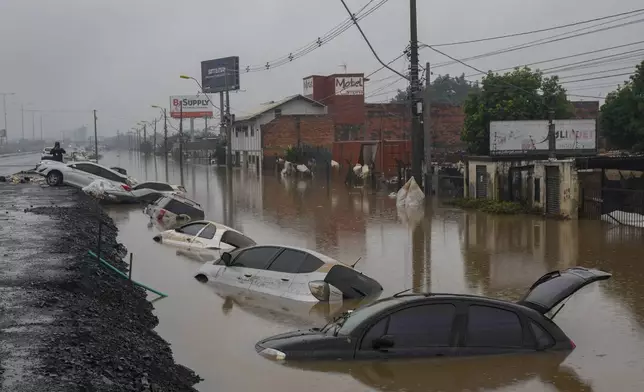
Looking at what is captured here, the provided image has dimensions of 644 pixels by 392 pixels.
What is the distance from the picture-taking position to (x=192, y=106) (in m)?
145

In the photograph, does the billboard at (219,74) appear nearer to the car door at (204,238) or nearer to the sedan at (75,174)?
the sedan at (75,174)

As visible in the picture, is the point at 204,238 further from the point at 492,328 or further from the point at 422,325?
the point at 492,328

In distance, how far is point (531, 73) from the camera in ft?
174

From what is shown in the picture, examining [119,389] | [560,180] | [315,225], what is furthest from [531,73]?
[119,389]

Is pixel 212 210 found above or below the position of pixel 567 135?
below

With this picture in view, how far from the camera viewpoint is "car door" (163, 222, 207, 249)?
22.0 m

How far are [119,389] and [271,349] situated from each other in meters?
A: 3.27

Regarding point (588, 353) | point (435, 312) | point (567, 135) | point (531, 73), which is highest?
point (531, 73)

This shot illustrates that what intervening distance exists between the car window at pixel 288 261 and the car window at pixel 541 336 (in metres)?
5.59

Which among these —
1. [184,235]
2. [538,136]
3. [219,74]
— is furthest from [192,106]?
[184,235]

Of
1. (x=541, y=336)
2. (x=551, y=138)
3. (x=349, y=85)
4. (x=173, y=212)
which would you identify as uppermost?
(x=349, y=85)

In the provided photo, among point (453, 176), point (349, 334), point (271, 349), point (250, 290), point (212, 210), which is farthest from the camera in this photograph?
point (453, 176)

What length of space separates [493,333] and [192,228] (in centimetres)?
1374

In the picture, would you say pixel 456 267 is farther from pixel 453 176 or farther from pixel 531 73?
pixel 531 73
